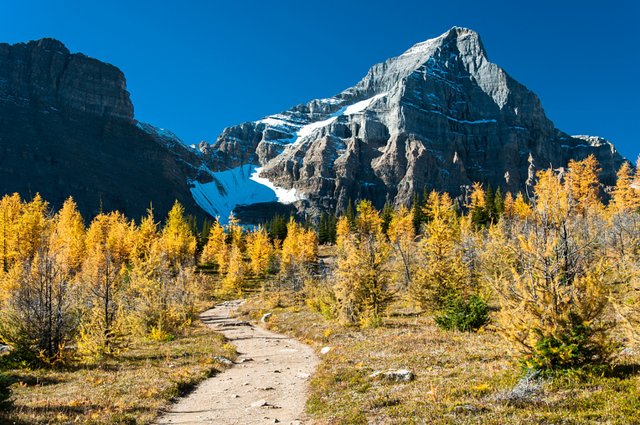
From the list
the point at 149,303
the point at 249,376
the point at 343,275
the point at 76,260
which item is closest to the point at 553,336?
the point at 249,376

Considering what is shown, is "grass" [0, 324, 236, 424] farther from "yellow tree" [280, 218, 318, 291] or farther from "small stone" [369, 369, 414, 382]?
"yellow tree" [280, 218, 318, 291]

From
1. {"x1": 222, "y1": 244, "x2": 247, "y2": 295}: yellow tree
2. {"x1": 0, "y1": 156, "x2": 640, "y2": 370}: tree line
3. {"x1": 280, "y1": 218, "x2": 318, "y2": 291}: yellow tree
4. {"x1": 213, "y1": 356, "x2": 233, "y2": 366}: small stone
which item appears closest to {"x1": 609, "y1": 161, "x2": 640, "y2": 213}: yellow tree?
{"x1": 0, "y1": 156, "x2": 640, "y2": 370}: tree line

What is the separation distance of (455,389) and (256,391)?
789 cm

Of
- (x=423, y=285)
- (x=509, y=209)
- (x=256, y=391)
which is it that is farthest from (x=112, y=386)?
(x=509, y=209)

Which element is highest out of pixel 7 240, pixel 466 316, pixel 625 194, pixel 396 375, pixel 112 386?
pixel 625 194

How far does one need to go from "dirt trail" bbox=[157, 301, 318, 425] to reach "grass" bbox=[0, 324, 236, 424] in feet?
2.64

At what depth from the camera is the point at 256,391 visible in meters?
15.0

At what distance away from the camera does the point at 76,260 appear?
53.7 meters

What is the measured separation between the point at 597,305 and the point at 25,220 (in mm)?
60798

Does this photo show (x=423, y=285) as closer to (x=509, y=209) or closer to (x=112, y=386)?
(x=112, y=386)

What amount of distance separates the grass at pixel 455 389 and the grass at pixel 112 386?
216 inches

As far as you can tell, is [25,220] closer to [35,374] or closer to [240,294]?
[240,294]

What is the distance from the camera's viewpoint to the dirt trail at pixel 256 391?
11.7 m

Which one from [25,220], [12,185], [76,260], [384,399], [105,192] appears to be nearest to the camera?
[384,399]
